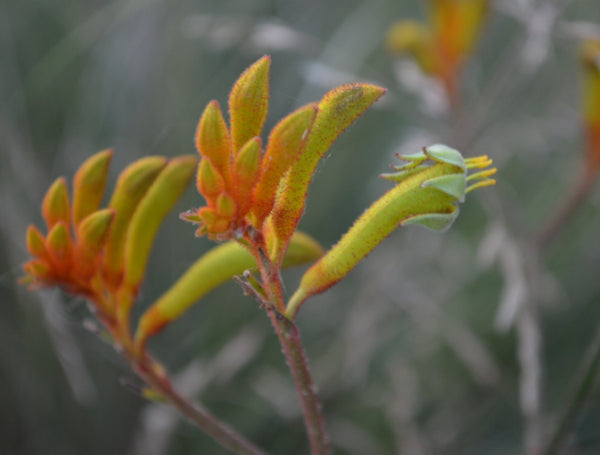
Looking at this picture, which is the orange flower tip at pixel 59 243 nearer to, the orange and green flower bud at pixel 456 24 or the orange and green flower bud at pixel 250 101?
the orange and green flower bud at pixel 250 101

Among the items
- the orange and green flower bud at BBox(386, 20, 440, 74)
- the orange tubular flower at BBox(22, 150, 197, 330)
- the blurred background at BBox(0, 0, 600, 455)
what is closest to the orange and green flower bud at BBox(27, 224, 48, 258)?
the orange tubular flower at BBox(22, 150, 197, 330)

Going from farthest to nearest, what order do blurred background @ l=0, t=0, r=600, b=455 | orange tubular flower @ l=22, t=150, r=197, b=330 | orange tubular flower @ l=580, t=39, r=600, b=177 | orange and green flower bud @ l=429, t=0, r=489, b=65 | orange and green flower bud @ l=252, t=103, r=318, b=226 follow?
blurred background @ l=0, t=0, r=600, b=455 < orange and green flower bud @ l=429, t=0, r=489, b=65 < orange tubular flower @ l=580, t=39, r=600, b=177 < orange tubular flower @ l=22, t=150, r=197, b=330 < orange and green flower bud @ l=252, t=103, r=318, b=226

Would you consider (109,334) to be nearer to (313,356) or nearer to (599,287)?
(313,356)

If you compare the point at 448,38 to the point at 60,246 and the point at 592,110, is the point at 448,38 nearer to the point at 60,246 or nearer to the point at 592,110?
the point at 592,110

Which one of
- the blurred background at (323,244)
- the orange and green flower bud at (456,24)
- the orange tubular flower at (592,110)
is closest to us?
the orange tubular flower at (592,110)

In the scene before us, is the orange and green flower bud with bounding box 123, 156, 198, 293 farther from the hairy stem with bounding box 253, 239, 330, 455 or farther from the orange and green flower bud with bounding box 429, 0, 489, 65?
the orange and green flower bud with bounding box 429, 0, 489, 65

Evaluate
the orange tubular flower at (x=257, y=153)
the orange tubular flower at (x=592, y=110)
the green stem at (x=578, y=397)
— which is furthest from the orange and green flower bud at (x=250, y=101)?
the orange tubular flower at (x=592, y=110)

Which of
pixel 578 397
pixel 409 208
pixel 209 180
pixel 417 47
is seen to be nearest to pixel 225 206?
pixel 209 180
